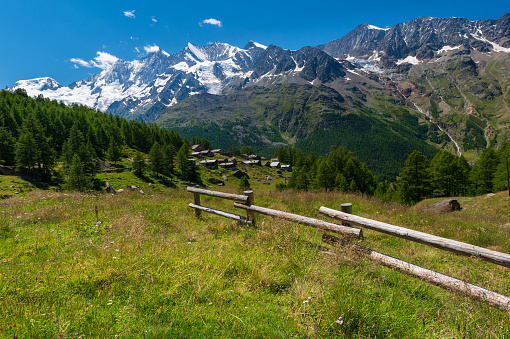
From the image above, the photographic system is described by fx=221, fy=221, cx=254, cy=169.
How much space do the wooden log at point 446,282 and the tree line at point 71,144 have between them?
51.5m

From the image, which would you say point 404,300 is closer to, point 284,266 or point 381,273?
point 381,273

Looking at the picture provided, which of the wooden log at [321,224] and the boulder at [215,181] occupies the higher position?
the wooden log at [321,224]

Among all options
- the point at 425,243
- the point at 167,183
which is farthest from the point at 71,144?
the point at 425,243

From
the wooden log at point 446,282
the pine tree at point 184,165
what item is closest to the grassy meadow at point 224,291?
the wooden log at point 446,282

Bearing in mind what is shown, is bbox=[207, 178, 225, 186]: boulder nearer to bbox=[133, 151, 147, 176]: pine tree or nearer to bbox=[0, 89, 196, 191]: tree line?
bbox=[0, 89, 196, 191]: tree line

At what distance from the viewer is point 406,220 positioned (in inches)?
458

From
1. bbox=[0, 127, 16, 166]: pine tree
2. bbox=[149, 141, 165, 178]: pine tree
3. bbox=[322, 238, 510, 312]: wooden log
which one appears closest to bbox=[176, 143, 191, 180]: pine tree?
bbox=[149, 141, 165, 178]: pine tree

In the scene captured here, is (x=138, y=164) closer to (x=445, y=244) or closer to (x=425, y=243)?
(x=425, y=243)

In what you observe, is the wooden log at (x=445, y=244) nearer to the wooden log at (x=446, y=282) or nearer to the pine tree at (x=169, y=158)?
the wooden log at (x=446, y=282)

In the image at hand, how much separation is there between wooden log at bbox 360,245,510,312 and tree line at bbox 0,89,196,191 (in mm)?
51537

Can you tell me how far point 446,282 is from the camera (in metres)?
4.30

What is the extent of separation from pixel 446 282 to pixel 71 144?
81.5m

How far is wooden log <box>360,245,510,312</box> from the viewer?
3766 mm

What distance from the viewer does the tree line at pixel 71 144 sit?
48.2 m
